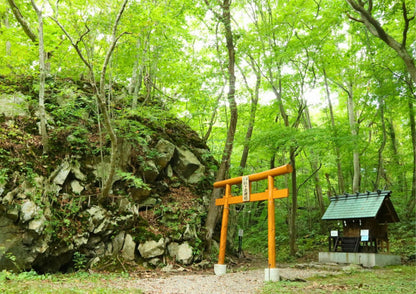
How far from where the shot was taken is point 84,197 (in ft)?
28.1

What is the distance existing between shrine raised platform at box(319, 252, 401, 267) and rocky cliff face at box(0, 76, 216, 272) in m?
4.91

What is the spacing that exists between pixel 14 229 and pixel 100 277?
7.86ft

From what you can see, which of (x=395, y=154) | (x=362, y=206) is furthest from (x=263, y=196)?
(x=395, y=154)

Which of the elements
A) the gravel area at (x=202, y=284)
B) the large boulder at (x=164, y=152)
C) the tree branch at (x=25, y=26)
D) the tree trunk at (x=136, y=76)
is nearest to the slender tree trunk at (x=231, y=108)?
the large boulder at (x=164, y=152)

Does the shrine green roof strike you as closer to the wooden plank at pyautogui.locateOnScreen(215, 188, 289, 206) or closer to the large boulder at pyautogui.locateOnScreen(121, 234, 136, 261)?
the wooden plank at pyautogui.locateOnScreen(215, 188, 289, 206)

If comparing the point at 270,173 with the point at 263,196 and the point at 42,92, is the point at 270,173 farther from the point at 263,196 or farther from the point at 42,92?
the point at 42,92

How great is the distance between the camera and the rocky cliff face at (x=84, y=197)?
7254 millimetres

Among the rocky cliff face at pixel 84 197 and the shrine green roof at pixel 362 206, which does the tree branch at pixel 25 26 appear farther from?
the shrine green roof at pixel 362 206

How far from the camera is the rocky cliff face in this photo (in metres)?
7.25

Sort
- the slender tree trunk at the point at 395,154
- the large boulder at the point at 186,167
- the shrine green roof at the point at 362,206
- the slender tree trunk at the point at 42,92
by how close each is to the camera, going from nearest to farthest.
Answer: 1. the slender tree trunk at the point at 42,92
2. the shrine green roof at the point at 362,206
3. the large boulder at the point at 186,167
4. the slender tree trunk at the point at 395,154

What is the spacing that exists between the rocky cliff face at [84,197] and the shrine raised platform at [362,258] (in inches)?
193

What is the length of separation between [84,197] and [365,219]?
9.67 meters

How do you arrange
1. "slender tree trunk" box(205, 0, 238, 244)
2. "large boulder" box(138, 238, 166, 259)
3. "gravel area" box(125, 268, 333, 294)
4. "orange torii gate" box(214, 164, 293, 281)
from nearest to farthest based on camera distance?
"gravel area" box(125, 268, 333, 294), "orange torii gate" box(214, 164, 293, 281), "large boulder" box(138, 238, 166, 259), "slender tree trunk" box(205, 0, 238, 244)

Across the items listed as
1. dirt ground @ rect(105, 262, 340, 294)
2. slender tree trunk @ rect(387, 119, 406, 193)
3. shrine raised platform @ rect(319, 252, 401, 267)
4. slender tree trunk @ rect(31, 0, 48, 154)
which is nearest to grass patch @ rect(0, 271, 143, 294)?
dirt ground @ rect(105, 262, 340, 294)
